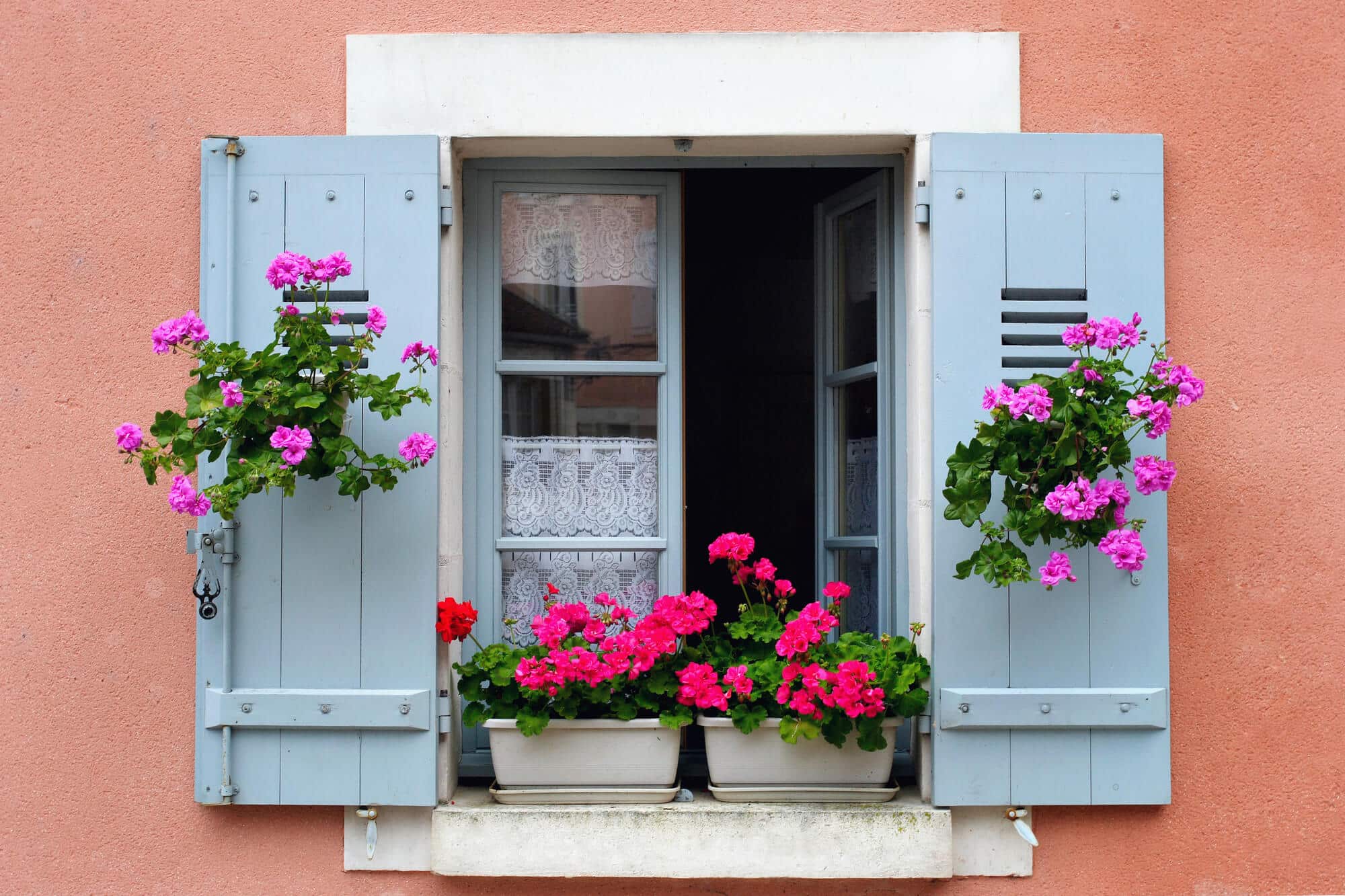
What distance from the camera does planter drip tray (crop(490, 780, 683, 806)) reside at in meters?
2.58

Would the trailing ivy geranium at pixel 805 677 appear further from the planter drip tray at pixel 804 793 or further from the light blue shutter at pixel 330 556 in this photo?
the light blue shutter at pixel 330 556

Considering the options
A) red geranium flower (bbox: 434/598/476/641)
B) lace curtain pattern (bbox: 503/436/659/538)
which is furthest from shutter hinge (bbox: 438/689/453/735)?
lace curtain pattern (bbox: 503/436/659/538)

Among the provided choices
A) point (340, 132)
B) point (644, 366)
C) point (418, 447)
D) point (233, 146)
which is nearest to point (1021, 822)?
point (644, 366)

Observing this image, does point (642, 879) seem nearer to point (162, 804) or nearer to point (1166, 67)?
point (162, 804)

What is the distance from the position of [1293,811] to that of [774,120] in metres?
1.97

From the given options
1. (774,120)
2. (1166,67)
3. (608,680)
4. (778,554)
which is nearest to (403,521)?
(608,680)

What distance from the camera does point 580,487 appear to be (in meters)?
2.88

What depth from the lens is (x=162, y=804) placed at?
2.63 m

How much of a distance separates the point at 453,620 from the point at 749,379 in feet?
13.4

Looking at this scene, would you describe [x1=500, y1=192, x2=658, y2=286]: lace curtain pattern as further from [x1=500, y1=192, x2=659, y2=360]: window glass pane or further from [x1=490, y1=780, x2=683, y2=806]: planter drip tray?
[x1=490, y1=780, x2=683, y2=806]: planter drip tray

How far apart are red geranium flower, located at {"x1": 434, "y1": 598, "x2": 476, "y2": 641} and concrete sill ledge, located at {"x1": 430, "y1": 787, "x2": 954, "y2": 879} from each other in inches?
15.3

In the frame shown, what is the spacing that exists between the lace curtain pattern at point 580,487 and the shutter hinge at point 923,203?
839mm

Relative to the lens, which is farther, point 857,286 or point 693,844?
point 857,286

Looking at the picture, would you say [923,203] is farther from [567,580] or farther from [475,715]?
[475,715]
